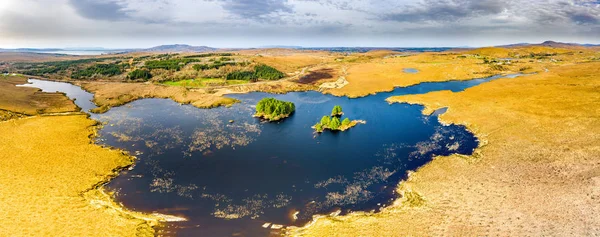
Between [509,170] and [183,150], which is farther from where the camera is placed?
[183,150]

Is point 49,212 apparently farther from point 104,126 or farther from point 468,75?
point 468,75

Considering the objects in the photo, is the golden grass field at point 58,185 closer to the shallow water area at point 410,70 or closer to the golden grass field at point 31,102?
the golden grass field at point 31,102

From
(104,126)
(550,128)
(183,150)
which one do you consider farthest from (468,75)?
(104,126)

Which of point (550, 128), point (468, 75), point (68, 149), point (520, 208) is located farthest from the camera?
point (468, 75)

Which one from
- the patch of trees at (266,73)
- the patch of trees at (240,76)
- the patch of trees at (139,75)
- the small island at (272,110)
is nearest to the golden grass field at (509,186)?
the small island at (272,110)

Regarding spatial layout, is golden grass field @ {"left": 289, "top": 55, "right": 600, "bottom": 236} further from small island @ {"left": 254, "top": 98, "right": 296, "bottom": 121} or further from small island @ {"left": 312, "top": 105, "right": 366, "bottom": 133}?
small island @ {"left": 254, "top": 98, "right": 296, "bottom": 121}

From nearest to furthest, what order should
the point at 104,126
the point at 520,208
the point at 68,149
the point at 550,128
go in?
1. the point at 520,208
2. the point at 68,149
3. the point at 550,128
4. the point at 104,126

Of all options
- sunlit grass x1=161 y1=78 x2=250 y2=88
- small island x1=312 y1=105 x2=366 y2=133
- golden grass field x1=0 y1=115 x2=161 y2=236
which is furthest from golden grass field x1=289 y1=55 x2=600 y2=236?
sunlit grass x1=161 y1=78 x2=250 y2=88
